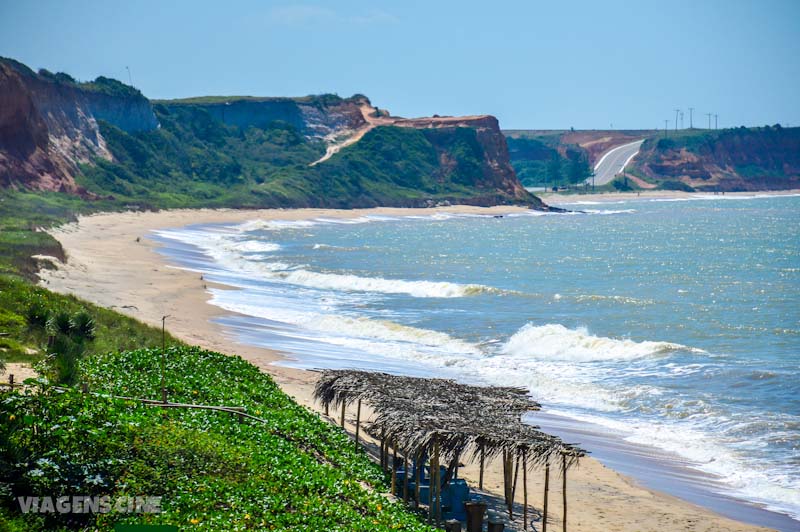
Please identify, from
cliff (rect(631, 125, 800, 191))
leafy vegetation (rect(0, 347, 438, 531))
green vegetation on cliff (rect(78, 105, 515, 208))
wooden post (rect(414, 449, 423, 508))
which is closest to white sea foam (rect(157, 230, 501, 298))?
wooden post (rect(414, 449, 423, 508))

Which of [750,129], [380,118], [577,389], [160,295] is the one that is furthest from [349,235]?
[750,129]

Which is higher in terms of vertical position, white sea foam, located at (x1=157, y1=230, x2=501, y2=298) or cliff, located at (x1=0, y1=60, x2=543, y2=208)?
cliff, located at (x1=0, y1=60, x2=543, y2=208)

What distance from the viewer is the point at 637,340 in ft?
97.0

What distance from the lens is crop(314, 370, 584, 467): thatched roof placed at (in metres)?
12.9

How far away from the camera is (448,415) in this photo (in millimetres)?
13922

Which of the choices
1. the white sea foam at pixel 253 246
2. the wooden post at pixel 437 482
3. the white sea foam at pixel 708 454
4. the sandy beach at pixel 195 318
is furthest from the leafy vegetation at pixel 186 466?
the white sea foam at pixel 253 246

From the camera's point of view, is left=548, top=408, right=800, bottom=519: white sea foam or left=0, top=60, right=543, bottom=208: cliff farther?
left=0, top=60, right=543, bottom=208: cliff

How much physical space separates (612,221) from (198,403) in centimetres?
9421

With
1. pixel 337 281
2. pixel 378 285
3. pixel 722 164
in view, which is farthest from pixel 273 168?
pixel 722 164

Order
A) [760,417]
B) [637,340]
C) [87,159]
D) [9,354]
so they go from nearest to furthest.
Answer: [9,354], [760,417], [637,340], [87,159]

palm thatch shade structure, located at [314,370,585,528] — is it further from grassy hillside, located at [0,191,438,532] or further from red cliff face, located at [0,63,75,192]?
red cliff face, located at [0,63,75,192]

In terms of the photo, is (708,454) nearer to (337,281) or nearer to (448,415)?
(448,415)

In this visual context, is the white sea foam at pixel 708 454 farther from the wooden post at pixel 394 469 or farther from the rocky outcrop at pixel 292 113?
the rocky outcrop at pixel 292 113

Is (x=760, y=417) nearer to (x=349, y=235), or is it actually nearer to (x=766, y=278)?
(x=766, y=278)
